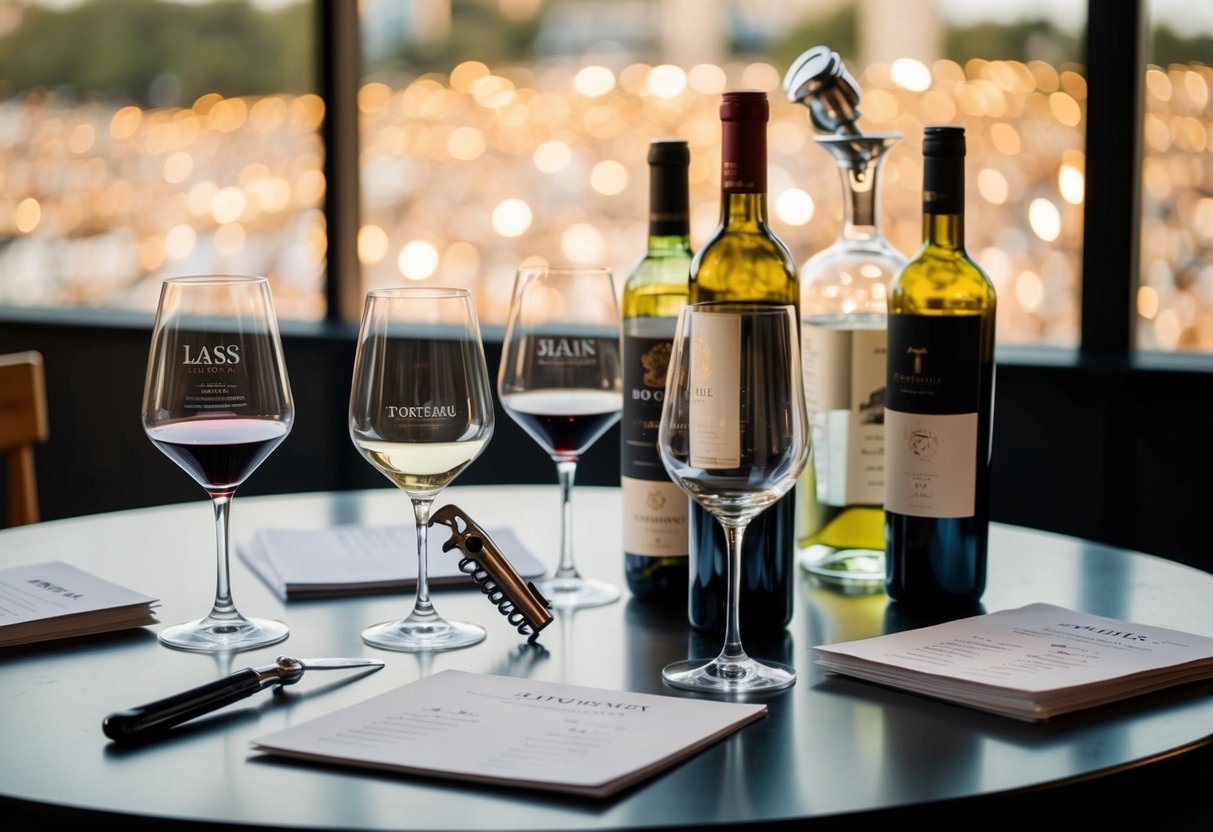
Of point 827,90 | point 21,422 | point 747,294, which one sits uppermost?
point 827,90

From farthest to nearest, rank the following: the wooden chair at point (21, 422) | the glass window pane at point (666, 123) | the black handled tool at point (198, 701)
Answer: the glass window pane at point (666, 123) < the wooden chair at point (21, 422) < the black handled tool at point (198, 701)

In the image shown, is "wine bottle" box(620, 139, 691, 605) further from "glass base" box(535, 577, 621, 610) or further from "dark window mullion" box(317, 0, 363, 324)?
"dark window mullion" box(317, 0, 363, 324)

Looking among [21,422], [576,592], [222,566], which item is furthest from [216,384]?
[21,422]

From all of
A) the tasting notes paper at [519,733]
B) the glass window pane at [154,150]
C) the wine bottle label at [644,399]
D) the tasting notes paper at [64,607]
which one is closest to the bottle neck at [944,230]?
the wine bottle label at [644,399]

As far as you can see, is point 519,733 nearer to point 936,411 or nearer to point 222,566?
point 222,566

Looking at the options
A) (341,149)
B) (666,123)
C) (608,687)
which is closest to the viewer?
(608,687)

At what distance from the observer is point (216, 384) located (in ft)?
A: 3.59

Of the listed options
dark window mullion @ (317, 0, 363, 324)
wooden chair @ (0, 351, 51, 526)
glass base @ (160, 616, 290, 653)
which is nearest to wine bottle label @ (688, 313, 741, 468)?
glass base @ (160, 616, 290, 653)

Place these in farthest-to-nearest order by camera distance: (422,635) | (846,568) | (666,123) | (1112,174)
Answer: (666,123) < (1112,174) < (846,568) < (422,635)

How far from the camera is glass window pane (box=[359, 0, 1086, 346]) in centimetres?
271

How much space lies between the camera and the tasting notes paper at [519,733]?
2.67ft

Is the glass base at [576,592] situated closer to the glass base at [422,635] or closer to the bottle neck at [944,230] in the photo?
the glass base at [422,635]

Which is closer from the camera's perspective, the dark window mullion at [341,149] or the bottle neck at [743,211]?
the bottle neck at [743,211]

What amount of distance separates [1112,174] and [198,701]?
215cm
